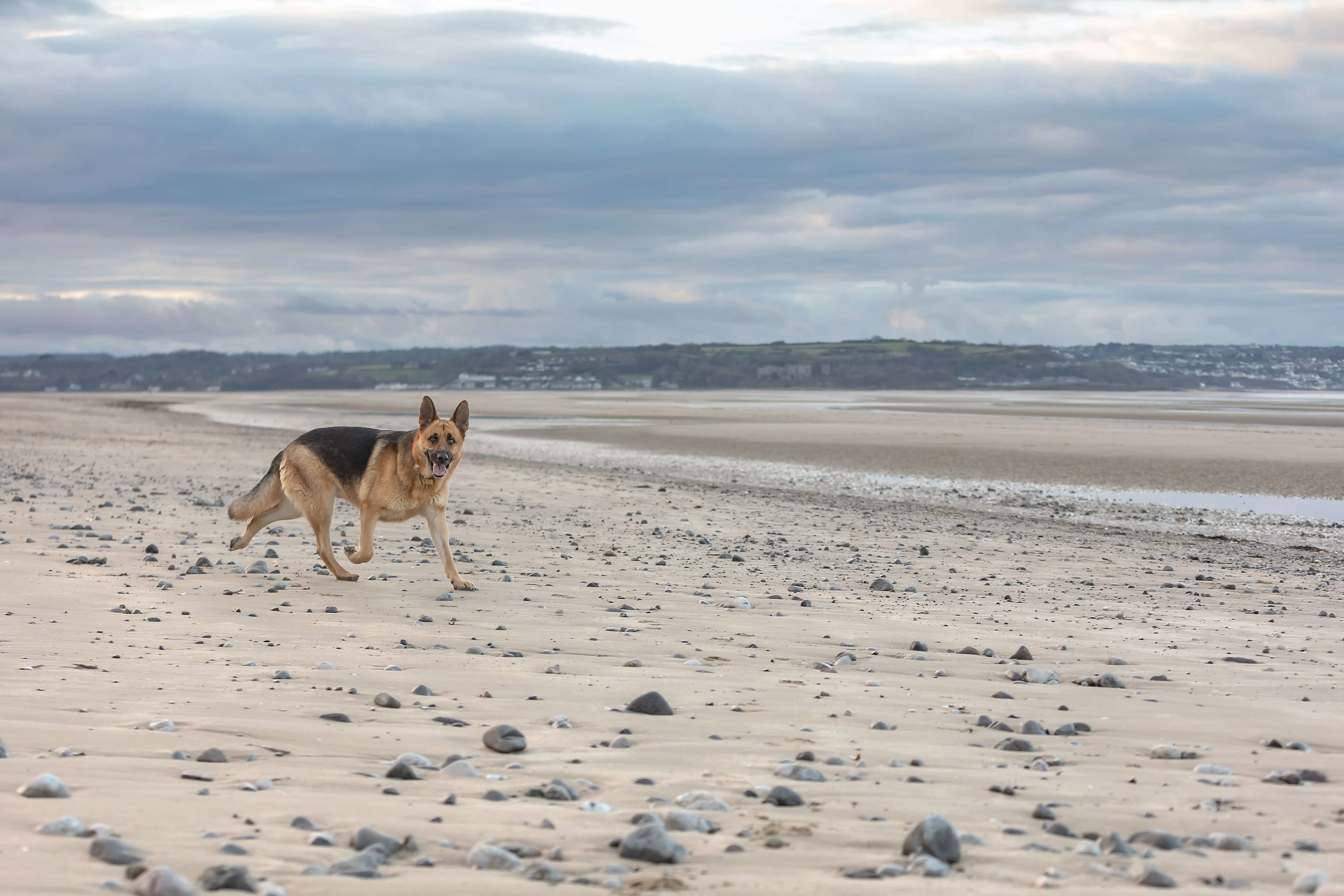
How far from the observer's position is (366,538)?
11.3 meters

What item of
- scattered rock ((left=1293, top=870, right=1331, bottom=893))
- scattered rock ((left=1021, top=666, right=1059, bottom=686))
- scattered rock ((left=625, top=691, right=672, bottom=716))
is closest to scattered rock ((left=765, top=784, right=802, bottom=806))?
scattered rock ((left=625, top=691, right=672, bottom=716))

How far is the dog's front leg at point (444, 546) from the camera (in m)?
10.7

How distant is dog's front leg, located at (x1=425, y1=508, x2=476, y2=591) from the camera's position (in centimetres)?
1073

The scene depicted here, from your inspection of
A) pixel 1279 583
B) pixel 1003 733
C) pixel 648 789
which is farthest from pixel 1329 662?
pixel 648 789

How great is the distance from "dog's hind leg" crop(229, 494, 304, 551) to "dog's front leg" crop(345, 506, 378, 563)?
2.99 ft

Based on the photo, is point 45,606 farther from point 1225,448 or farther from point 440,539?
point 1225,448

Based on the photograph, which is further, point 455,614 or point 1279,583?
point 1279,583

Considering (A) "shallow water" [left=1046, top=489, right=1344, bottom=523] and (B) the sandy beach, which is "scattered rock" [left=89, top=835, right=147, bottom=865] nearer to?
(B) the sandy beach

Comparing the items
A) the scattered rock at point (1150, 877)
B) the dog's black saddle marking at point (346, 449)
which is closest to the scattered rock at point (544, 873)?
the scattered rock at point (1150, 877)

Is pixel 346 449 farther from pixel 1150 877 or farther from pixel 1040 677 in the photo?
pixel 1150 877

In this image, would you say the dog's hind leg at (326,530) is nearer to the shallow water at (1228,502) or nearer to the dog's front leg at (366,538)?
the dog's front leg at (366,538)

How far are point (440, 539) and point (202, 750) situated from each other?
5877 mm

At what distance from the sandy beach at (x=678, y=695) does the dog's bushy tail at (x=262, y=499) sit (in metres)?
0.59

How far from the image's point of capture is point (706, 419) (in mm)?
58344
